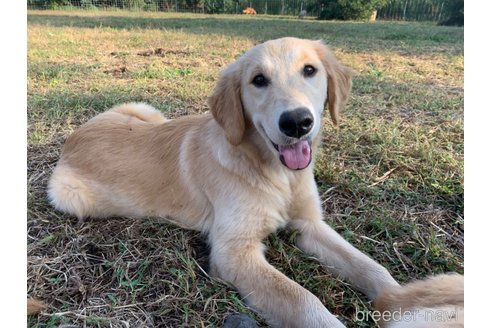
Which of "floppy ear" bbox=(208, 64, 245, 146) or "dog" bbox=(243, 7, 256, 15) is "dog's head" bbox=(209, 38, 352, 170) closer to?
"floppy ear" bbox=(208, 64, 245, 146)

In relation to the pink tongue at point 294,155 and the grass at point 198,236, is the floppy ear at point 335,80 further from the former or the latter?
the grass at point 198,236

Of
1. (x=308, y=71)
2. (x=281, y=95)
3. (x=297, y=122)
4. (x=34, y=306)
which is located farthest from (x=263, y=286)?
(x=308, y=71)

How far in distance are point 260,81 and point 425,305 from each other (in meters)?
1.43

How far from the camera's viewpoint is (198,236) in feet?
8.71

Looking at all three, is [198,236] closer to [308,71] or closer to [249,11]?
[308,71]

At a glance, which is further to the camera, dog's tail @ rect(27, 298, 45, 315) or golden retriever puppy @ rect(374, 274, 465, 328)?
dog's tail @ rect(27, 298, 45, 315)

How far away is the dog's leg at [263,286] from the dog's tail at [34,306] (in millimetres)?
886

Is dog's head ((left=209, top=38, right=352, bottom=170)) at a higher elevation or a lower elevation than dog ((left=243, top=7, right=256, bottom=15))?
lower

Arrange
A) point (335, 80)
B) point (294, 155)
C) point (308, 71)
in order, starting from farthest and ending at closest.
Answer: point (335, 80), point (308, 71), point (294, 155)

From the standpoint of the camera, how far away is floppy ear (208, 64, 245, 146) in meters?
2.40

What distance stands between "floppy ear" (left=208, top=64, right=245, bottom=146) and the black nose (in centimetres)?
39

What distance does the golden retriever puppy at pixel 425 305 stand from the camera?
1474 millimetres

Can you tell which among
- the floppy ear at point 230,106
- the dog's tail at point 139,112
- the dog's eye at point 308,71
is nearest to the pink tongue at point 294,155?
the floppy ear at point 230,106

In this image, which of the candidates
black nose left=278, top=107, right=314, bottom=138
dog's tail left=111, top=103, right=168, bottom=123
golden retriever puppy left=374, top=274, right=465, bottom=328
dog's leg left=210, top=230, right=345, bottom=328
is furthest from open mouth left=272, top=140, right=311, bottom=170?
dog's tail left=111, top=103, right=168, bottom=123
